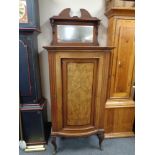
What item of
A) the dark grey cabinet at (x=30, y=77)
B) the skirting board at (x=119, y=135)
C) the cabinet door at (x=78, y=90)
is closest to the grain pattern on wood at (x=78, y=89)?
the cabinet door at (x=78, y=90)

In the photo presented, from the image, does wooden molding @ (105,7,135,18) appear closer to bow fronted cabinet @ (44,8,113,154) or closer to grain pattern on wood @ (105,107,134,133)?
bow fronted cabinet @ (44,8,113,154)

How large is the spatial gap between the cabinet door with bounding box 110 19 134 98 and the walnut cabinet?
0.36 meters

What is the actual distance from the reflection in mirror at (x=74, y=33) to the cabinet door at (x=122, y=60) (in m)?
0.37

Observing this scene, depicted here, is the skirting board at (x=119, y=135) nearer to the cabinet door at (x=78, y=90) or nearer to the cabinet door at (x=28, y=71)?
the cabinet door at (x=78, y=90)

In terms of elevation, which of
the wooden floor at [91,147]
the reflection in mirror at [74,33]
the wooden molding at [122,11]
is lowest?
the wooden floor at [91,147]

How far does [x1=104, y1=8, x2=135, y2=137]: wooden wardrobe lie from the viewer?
1.79 m

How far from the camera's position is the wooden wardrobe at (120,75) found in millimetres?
1785

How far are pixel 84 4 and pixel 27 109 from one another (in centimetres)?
154

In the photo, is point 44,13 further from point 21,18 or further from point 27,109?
point 27,109

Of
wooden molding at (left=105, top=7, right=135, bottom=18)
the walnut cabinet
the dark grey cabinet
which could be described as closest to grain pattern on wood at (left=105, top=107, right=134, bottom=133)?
the walnut cabinet

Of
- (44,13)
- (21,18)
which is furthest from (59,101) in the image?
(44,13)

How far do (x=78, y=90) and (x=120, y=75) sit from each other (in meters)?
0.67

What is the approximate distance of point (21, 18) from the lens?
1.57 m

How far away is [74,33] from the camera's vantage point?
6.29 ft
